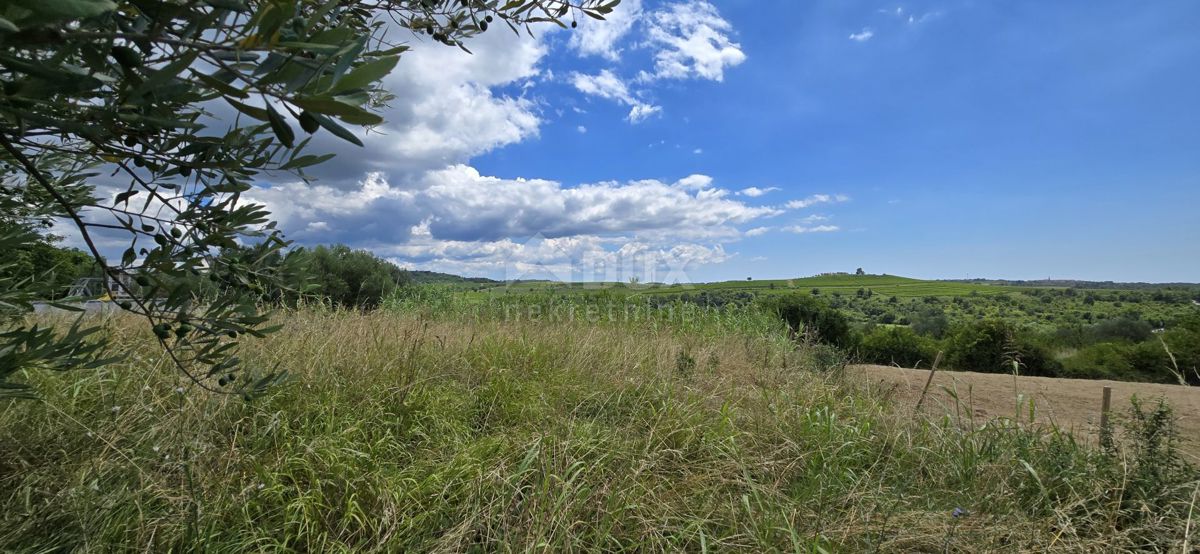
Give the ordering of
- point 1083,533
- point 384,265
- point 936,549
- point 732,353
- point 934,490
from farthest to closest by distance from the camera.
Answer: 1. point 384,265
2. point 732,353
3. point 934,490
4. point 1083,533
5. point 936,549

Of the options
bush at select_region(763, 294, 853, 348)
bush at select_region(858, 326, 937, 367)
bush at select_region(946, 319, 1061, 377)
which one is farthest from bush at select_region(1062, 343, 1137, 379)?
bush at select_region(763, 294, 853, 348)

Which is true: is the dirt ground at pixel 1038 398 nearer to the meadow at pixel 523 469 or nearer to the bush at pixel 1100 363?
the meadow at pixel 523 469

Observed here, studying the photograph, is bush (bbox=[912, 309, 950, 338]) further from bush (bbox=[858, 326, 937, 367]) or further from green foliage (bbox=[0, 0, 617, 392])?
green foliage (bbox=[0, 0, 617, 392])

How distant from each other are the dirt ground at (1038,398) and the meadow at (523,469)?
0.93 m

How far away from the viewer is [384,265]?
11.3m

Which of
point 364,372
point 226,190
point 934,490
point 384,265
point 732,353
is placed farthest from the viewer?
point 384,265

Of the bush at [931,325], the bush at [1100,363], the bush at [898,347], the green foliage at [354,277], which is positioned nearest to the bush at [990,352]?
A: the bush at [1100,363]

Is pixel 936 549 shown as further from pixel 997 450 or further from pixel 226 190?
pixel 226 190

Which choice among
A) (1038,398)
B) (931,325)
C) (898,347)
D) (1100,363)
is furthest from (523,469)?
(931,325)

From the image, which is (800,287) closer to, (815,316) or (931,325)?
(815,316)

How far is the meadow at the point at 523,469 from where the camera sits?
207cm

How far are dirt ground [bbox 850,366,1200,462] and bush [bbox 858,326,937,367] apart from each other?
4.93 metres

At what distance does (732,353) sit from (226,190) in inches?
204

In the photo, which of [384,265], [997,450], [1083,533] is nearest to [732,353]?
[997,450]
